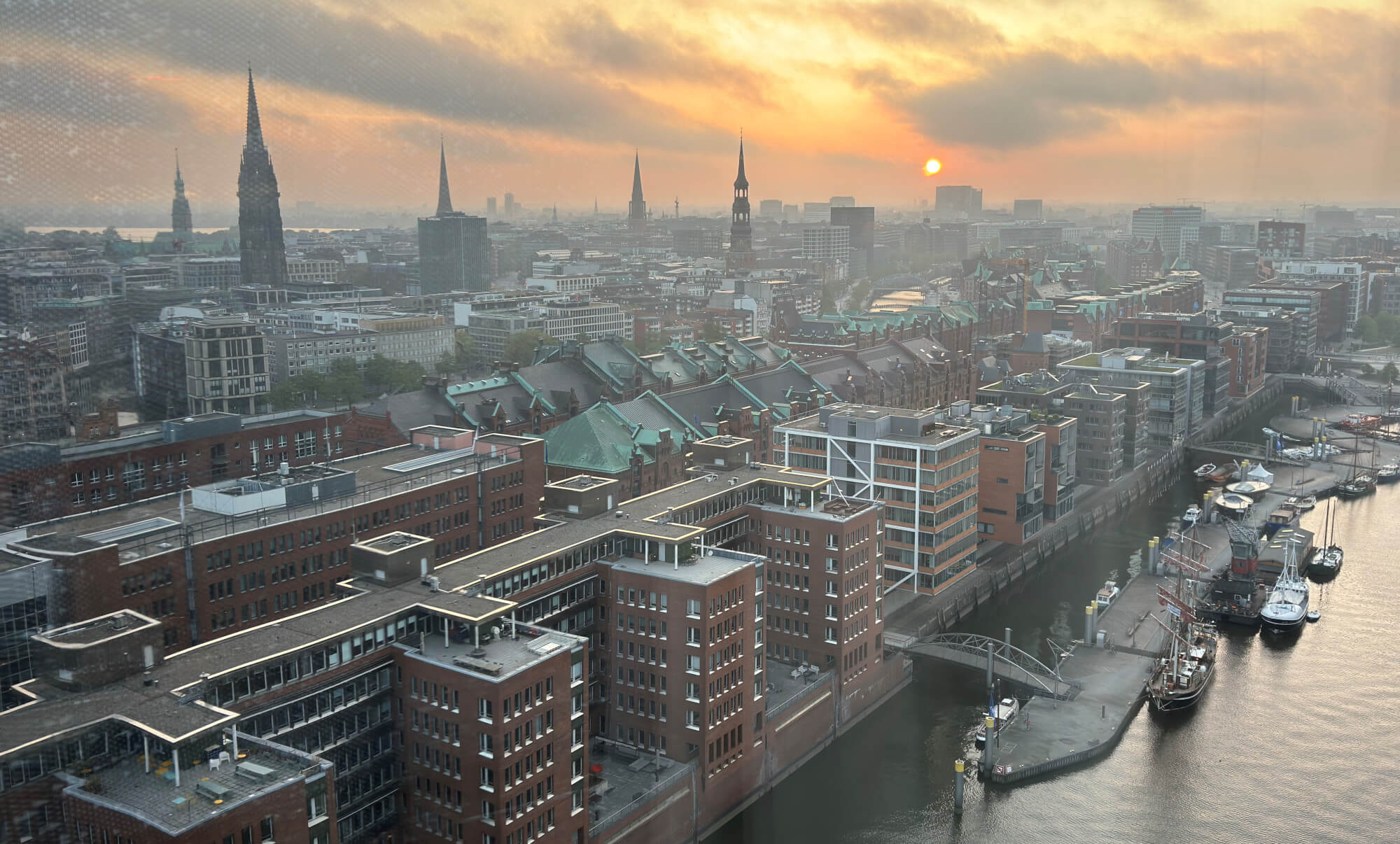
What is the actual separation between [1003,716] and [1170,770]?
1636 mm

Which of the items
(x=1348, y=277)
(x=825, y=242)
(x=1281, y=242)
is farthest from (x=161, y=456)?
(x=1281, y=242)

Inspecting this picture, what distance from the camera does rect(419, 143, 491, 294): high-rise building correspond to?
28562mm

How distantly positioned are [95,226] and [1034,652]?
10827mm

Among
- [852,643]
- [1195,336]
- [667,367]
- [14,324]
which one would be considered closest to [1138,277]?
[1195,336]

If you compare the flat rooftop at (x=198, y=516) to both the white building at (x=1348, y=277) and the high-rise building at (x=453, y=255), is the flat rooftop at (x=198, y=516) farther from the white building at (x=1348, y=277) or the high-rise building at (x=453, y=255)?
the white building at (x=1348, y=277)

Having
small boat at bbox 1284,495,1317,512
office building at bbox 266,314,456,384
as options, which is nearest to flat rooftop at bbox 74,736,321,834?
office building at bbox 266,314,456,384

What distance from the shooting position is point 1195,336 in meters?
27.3

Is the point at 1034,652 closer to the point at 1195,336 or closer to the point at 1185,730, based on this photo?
the point at 1185,730

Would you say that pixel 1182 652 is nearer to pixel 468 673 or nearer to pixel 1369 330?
pixel 468 673

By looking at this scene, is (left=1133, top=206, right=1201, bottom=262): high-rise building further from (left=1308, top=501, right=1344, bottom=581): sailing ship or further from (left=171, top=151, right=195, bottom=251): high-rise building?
(left=171, top=151, right=195, bottom=251): high-rise building

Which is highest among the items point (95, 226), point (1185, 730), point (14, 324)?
point (95, 226)

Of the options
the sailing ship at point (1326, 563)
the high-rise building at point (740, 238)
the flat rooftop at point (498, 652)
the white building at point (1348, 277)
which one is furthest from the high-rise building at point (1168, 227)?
the flat rooftop at point (498, 652)

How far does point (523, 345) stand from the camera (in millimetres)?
28797

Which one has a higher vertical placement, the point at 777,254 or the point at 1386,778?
the point at 777,254
